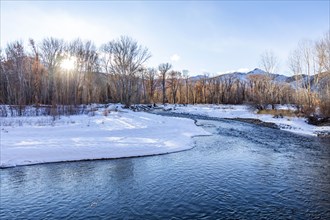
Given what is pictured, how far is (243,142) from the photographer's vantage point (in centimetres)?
1795

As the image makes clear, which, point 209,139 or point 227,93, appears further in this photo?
point 227,93

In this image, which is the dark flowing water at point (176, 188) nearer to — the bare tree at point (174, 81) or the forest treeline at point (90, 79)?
the forest treeline at point (90, 79)

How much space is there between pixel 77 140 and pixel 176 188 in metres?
7.80

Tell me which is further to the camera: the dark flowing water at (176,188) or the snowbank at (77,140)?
the snowbank at (77,140)

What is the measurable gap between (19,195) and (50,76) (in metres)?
46.0

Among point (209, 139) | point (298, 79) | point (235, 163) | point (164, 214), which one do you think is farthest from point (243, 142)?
point (298, 79)

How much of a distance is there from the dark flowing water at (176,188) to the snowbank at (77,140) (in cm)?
99

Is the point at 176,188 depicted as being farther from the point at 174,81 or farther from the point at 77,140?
the point at 174,81

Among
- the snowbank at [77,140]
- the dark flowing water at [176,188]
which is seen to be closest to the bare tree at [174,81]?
the snowbank at [77,140]

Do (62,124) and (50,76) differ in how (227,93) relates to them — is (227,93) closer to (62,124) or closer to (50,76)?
(50,76)

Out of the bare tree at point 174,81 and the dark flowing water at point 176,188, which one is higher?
the bare tree at point 174,81

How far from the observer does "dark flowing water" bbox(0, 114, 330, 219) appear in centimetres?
712

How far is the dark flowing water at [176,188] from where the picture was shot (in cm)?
712

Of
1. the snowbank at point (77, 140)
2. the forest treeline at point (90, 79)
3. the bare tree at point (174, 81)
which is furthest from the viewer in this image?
the bare tree at point (174, 81)
